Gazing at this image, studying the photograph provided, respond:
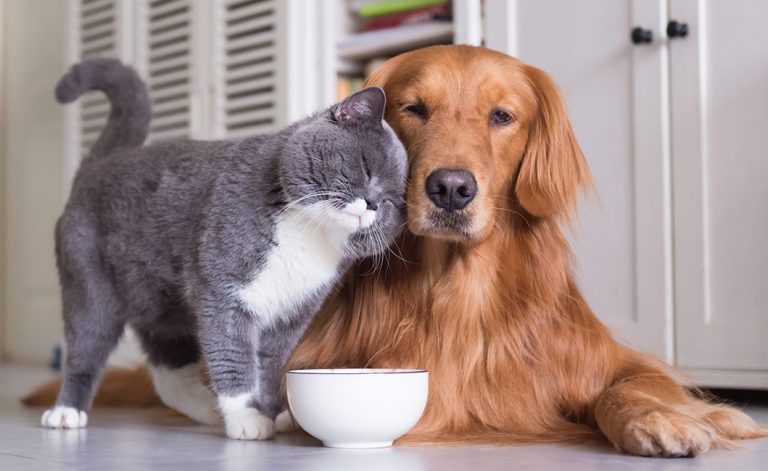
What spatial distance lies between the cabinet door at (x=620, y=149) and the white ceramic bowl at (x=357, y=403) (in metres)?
1.19

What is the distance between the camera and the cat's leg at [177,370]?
2119 mm

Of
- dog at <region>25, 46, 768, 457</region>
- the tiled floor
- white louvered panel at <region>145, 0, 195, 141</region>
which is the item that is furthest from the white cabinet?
white louvered panel at <region>145, 0, 195, 141</region>

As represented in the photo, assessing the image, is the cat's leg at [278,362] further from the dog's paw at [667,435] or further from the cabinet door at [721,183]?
the cabinet door at [721,183]

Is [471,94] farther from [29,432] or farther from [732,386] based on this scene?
[732,386]

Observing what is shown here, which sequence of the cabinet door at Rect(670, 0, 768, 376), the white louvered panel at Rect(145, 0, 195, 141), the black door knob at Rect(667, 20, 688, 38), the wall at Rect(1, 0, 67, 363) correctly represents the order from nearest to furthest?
1. the cabinet door at Rect(670, 0, 768, 376)
2. the black door knob at Rect(667, 20, 688, 38)
3. the white louvered panel at Rect(145, 0, 195, 141)
4. the wall at Rect(1, 0, 67, 363)

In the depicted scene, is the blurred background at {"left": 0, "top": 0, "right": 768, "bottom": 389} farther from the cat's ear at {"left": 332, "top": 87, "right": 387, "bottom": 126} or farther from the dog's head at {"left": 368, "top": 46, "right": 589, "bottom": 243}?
the cat's ear at {"left": 332, "top": 87, "right": 387, "bottom": 126}

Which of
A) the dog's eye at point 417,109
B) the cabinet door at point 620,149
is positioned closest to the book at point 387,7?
the cabinet door at point 620,149

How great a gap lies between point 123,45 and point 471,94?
122 inches

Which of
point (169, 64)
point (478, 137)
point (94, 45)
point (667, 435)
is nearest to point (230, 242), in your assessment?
point (478, 137)

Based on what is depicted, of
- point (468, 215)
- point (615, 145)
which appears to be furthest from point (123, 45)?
point (468, 215)

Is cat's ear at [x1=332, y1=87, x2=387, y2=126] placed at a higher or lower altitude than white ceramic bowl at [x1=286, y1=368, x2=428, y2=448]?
higher

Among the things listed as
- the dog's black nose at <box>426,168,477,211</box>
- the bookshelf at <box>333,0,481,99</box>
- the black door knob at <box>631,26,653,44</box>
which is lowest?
the dog's black nose at <box>426,168,477,211</box>

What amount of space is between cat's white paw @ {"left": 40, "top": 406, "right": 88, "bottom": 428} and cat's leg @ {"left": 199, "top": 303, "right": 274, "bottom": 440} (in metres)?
0.38

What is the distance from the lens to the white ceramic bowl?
154 cm
